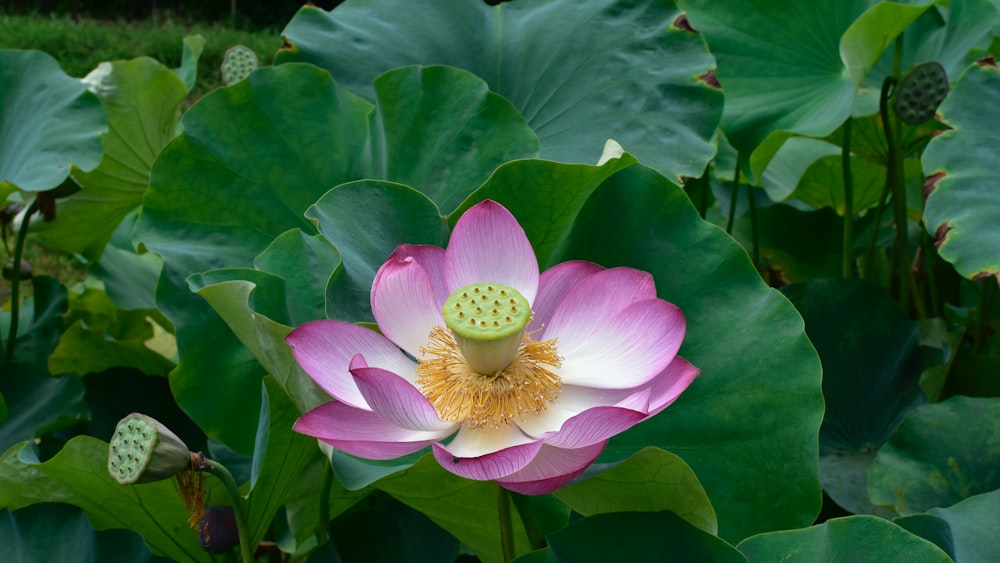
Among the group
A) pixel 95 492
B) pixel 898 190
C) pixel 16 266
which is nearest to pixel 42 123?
pixel 16 266

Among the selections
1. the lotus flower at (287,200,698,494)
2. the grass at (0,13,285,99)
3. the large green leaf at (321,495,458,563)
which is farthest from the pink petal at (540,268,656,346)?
the grass at (0,13,285,99)

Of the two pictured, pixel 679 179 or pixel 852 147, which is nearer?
pixel 679 179

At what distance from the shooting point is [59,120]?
1.04 meters

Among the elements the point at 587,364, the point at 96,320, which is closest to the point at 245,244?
the point at 587,364

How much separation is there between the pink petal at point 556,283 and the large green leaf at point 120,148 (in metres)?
0.75

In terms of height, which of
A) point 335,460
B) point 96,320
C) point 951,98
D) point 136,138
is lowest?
point 96,320

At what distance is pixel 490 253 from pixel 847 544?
0.88 ft

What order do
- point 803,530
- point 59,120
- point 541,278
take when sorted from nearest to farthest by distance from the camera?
1. point 803,530
2. point 541,278
3. point 59,120

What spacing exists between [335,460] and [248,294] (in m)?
0.12

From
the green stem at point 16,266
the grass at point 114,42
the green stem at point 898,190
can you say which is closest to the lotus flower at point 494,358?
the green stem at point 898,190

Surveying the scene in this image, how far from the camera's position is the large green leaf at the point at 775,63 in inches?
43.8

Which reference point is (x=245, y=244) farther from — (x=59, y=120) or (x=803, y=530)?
(x=803, y=530)

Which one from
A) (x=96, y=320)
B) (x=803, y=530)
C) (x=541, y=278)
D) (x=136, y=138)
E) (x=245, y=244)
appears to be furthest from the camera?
(x=96, y=320)

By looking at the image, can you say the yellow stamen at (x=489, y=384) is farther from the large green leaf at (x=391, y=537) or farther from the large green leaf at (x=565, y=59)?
the large green leaf at (x=565, y=59)
